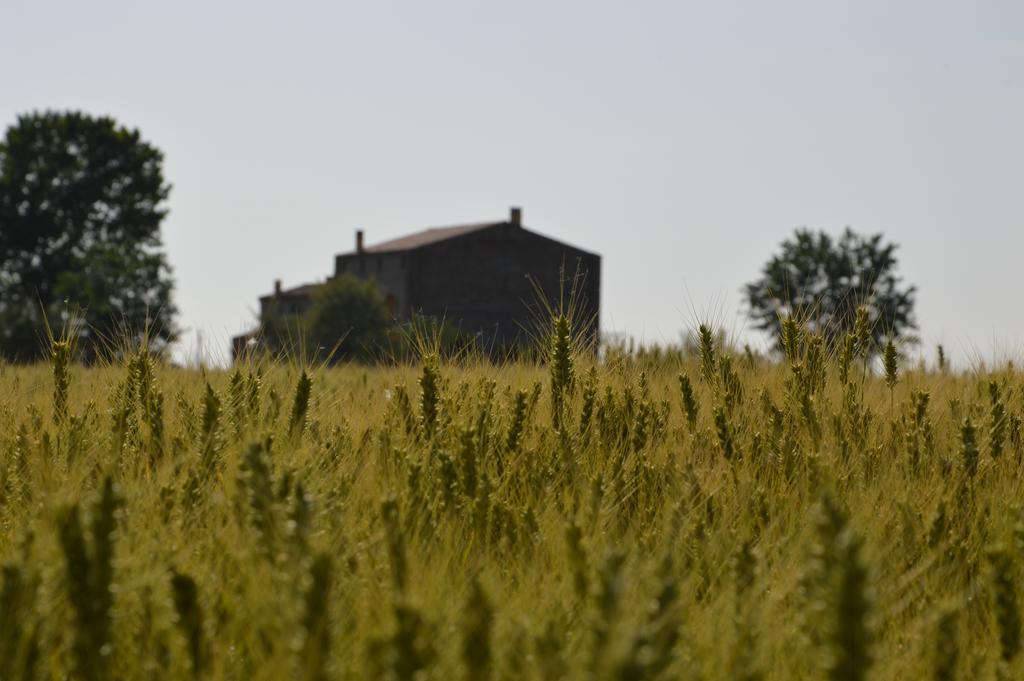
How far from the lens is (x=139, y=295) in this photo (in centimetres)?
4872

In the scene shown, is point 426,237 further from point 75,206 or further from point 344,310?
point 75,206

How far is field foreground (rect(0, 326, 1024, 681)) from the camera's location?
2.25 meters

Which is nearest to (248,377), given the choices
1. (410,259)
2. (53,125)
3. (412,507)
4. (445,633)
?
(412,507)

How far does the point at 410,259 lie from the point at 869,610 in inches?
2582

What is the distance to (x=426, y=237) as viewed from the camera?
7262 cm

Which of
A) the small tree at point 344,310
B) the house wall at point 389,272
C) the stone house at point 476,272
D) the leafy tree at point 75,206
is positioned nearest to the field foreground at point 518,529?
the leafy tree at point 75,206

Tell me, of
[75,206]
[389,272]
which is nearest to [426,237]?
[389,272]

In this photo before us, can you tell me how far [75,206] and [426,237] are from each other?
2491cm

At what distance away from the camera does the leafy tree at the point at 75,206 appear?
49219mm

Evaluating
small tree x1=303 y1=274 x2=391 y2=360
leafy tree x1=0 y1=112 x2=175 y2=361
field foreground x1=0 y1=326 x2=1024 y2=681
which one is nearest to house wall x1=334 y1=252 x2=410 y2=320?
small tree x1=303 y1=274 x2=391 y2=360

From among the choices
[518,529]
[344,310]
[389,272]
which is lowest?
[518,529]

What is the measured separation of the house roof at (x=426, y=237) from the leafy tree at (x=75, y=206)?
1856 centimetres

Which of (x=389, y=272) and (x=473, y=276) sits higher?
(x=389, y=272)

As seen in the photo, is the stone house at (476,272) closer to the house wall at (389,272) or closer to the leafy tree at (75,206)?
the house wall at (389,272)
